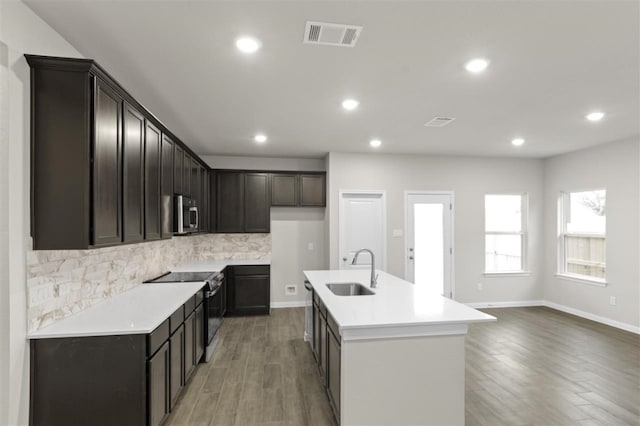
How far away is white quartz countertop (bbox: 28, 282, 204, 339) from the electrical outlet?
9.23 feet

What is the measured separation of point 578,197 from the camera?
19.0 feet

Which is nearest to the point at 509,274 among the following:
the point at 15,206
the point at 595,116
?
the point at 595,116

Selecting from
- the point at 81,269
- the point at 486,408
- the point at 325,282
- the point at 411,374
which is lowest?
Answer: the point at 486,408

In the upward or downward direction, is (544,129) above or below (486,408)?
above

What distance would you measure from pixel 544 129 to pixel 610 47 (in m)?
2.25

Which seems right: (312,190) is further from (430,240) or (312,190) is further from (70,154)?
(70,154)

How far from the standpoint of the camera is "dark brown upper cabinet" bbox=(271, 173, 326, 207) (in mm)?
5906

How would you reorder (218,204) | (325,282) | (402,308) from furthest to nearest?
(218,204)
(325,282)
(402,308)

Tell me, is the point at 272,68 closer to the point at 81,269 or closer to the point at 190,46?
the point at 190,46

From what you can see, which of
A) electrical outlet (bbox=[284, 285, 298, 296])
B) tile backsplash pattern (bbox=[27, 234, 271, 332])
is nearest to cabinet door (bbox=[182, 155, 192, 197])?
tile backsplash pattern (bbox=[27, 234, 271, 332])

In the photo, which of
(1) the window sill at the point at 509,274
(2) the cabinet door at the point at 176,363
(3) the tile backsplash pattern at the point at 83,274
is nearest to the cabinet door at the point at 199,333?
(2) the cabinet door at the point at 176,363

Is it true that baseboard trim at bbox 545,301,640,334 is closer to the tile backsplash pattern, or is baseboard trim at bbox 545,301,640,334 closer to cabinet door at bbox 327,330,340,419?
cabinet door at bbox 327,330,340,419

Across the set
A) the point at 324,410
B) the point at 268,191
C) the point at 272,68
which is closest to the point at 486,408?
the point at 324,410

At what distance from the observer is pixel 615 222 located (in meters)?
5.02
